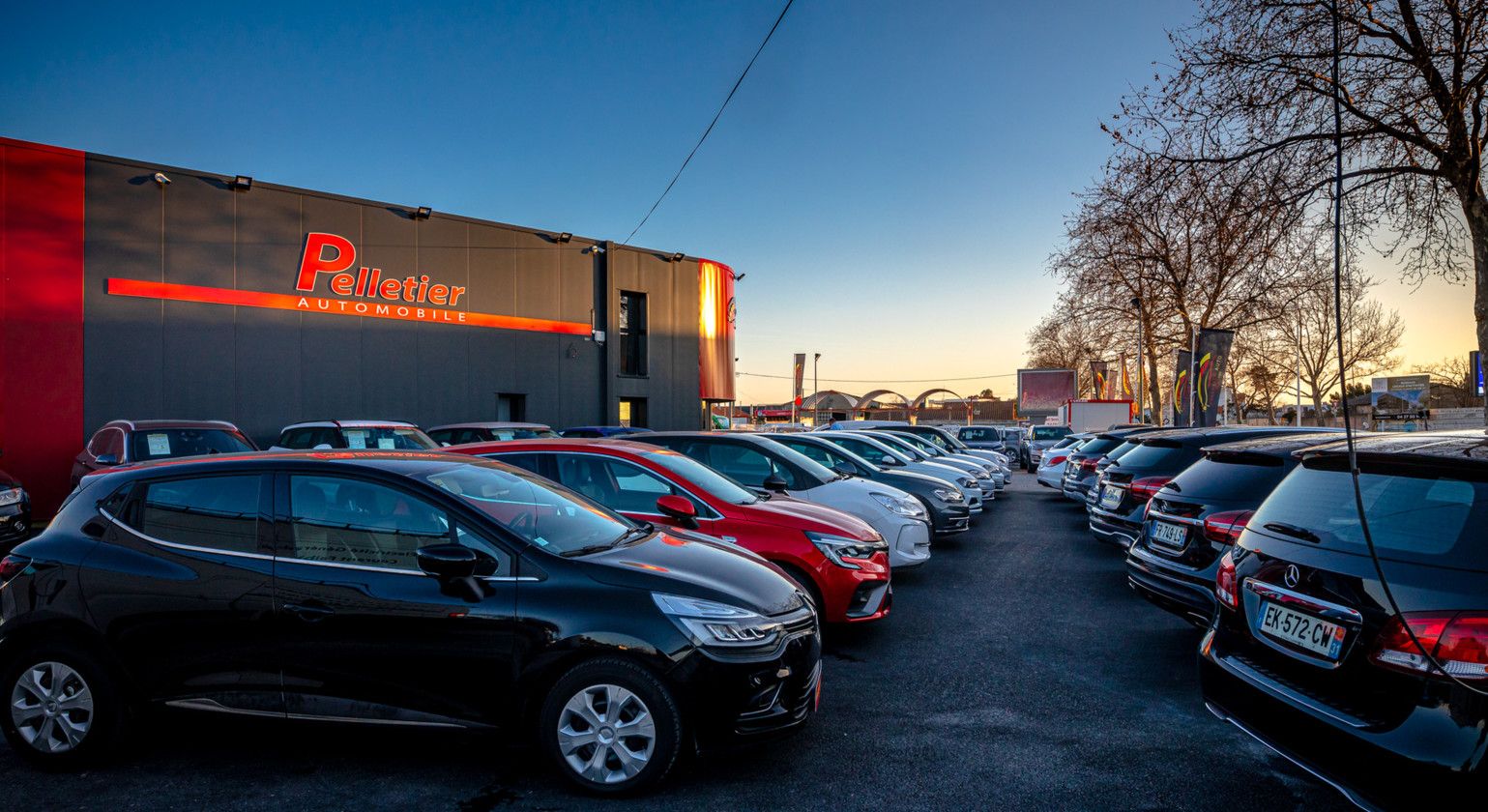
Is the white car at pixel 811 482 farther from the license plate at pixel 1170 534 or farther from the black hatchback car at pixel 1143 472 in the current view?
the license plate at pixel 1170 534

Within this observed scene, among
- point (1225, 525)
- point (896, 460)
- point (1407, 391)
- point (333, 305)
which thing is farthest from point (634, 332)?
point (1407, 391)

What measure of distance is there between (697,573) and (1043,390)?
135ft

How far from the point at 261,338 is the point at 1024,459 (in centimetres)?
2707

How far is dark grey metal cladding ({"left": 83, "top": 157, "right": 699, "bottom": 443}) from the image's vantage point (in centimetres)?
1556

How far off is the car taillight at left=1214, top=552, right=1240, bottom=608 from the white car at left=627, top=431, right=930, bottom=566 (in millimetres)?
4412

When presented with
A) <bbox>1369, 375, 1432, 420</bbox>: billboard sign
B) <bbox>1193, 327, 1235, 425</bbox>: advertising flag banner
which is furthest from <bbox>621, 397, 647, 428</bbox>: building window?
<bbox>1369, 375, 1432, 420</bbox>: billboard sign

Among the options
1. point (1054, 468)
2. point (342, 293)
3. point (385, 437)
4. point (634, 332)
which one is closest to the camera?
point (385, 437)

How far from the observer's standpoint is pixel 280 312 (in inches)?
697

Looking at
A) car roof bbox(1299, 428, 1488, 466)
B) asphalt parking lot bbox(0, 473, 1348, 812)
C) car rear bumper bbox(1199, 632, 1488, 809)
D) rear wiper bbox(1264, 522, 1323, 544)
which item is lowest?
asphalt parking lot bbox(0, 473, 1348, 812)

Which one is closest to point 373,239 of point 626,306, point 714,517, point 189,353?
point 189,353

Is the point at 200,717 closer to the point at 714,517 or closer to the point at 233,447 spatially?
the point at 714,517

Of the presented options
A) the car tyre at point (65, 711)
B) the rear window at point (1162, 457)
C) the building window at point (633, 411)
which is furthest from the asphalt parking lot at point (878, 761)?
the building window at point (633, 411)

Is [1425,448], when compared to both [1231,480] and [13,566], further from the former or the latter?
[13,566]

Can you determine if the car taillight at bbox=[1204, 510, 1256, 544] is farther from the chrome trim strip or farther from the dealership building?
the dealership building
